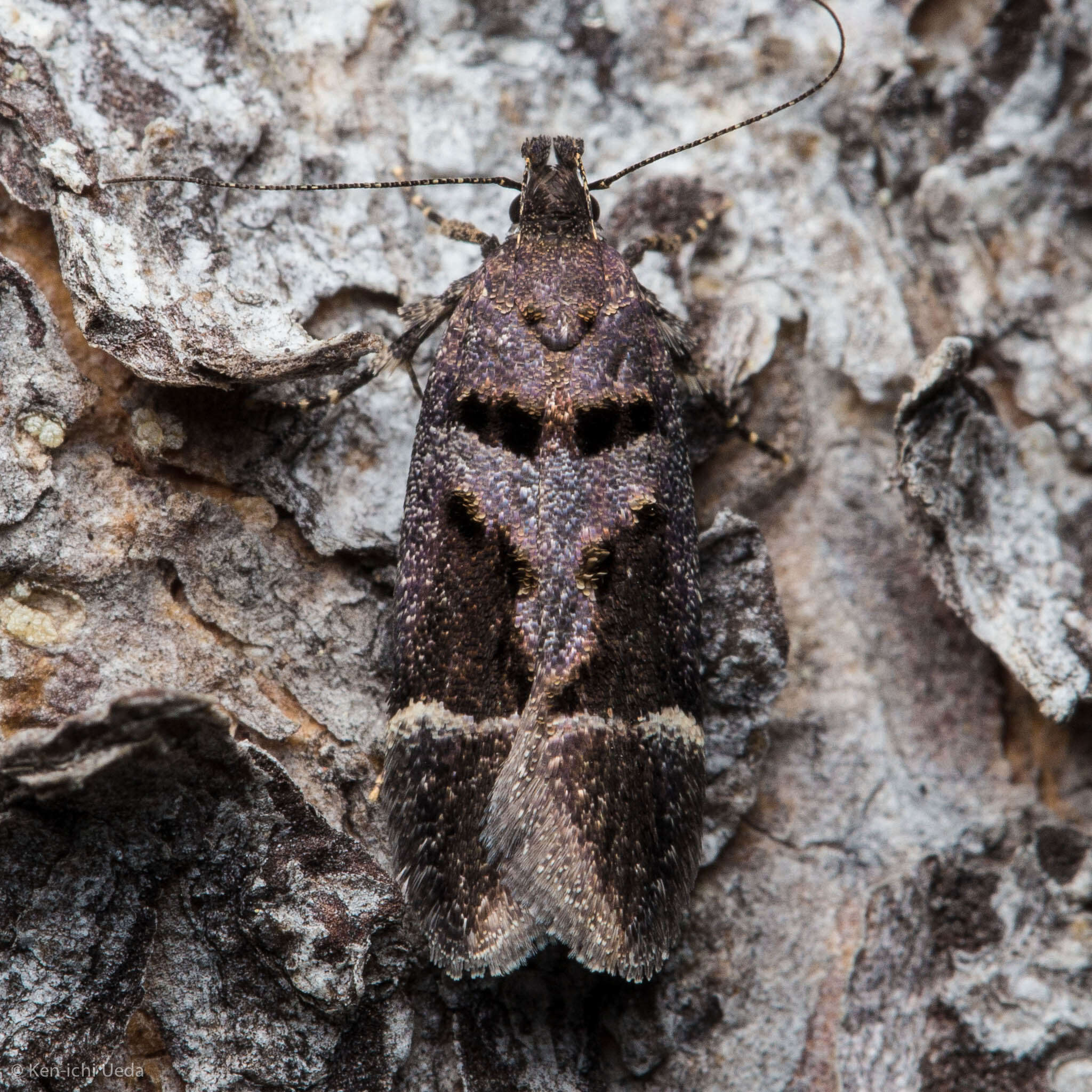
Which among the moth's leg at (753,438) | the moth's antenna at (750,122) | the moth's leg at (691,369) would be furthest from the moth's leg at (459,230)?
the moth's leg at (753,438)

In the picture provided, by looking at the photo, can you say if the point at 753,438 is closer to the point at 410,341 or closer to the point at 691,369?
the point at 691,369

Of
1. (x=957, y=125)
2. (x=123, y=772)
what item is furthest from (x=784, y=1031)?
(x=957, y=125)

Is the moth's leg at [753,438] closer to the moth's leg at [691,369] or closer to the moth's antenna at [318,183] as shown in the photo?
the moth's leg at [691,369]

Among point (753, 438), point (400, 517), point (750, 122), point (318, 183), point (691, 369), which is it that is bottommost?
point (400, 517)

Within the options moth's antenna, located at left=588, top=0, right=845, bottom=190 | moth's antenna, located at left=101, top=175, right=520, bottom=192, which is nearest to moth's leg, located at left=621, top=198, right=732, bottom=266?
moth's antenna, located at left=588, top=0, right=845, bottom=190

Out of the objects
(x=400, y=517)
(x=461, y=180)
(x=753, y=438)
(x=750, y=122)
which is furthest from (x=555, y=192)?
(x=400, y=517)

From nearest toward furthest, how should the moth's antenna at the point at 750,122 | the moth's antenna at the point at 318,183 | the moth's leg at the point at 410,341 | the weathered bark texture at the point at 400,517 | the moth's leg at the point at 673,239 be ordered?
the weathered bark texture at the point at 400,517
the moth's antenna at the point at 318,183
the moth's leg at the point at 410,341
the moth's antenna at the point at 750,122
the moth's leg at the point at 673,239
